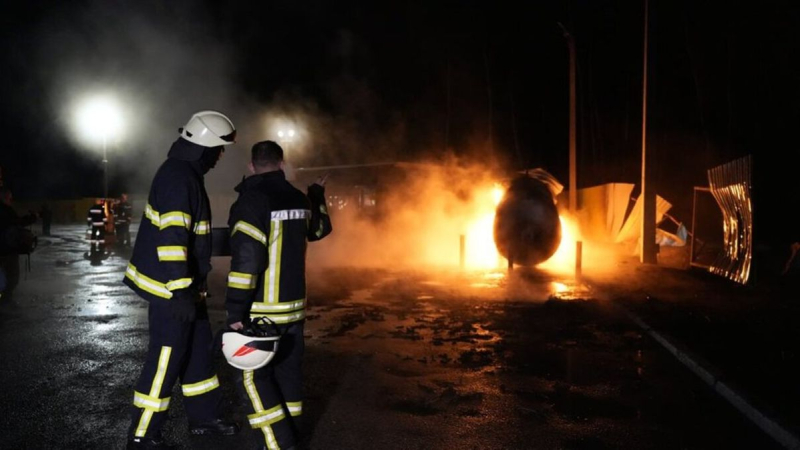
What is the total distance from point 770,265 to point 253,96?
1859 cm

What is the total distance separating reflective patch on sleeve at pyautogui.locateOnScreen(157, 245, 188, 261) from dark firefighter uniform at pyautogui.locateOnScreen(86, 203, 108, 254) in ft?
41.7

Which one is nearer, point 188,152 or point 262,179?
point 262,179

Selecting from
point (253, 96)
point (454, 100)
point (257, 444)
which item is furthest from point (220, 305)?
point (454, 100)

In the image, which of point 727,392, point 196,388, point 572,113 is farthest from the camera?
point 572,113

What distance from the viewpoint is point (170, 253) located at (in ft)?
11.3

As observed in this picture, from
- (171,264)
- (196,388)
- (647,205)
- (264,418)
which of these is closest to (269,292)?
(171,264)

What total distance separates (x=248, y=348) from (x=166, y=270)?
0.67 m

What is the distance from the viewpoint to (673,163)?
68.9 feet

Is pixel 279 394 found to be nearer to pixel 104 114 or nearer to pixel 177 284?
pixel 177 284

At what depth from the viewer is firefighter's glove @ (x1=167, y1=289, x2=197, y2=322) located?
3504 mm

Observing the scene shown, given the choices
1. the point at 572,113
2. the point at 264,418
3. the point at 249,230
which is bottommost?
the point at 264,418

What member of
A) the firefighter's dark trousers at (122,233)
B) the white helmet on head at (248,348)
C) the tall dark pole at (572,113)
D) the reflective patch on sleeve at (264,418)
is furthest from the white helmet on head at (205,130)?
the firefighter's dark trousers at (122,233)

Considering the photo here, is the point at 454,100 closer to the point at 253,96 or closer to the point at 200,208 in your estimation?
the point at 253,96

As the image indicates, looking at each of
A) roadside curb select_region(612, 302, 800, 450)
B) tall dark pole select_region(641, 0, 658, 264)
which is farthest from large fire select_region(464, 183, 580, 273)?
roadside curb select_region(612, 302, 800, 450)
